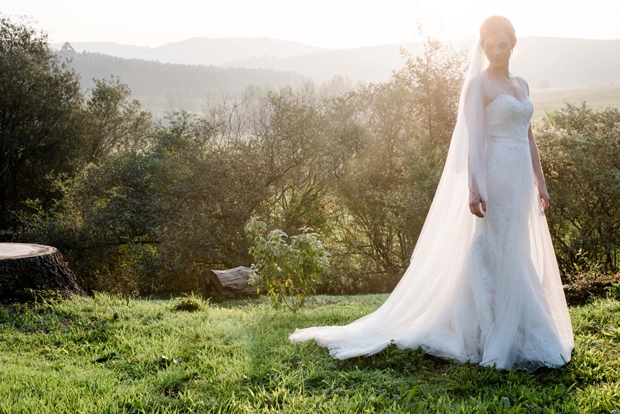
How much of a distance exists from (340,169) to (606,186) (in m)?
6.93

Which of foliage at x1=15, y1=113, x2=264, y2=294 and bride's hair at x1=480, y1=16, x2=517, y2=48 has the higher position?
bride's hair at x1=480, y1=16, x2=517, y2=48

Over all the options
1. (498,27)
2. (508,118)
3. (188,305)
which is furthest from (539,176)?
(188,305)

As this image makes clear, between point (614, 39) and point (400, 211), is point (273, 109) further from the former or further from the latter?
point (614, 39)

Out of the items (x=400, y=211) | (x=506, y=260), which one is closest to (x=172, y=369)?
(x=506, y=260)

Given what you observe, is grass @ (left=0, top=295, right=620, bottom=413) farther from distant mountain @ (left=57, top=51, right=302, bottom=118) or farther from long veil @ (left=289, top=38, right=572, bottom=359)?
distant mountain @ (left=57, top=51, right=302, bottom=118)

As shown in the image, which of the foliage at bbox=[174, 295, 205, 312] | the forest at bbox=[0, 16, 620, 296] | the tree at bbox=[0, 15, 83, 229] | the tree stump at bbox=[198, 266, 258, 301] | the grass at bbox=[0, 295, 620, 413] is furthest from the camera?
the tree at bbox=[0, 15, 83, 229]

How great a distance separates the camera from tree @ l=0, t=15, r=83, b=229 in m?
18.6

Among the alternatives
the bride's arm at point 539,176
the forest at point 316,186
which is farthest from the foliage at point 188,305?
the forest at point 316,186

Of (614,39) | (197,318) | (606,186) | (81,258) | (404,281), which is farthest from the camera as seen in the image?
(614,39)

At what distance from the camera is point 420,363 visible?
12.7 ft

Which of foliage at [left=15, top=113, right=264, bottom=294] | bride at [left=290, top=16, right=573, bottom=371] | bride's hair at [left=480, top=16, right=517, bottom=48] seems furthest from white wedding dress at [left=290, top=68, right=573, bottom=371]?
foliage at [left=15, top=113, right=264, bottom=294]

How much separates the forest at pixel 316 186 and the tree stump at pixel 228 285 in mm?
3516

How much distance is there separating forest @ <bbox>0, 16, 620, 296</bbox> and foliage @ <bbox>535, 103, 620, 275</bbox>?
0.04 meters

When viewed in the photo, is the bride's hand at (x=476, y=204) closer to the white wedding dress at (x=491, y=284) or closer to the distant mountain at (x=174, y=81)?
the white wedding dress at (x=491, y=284)
